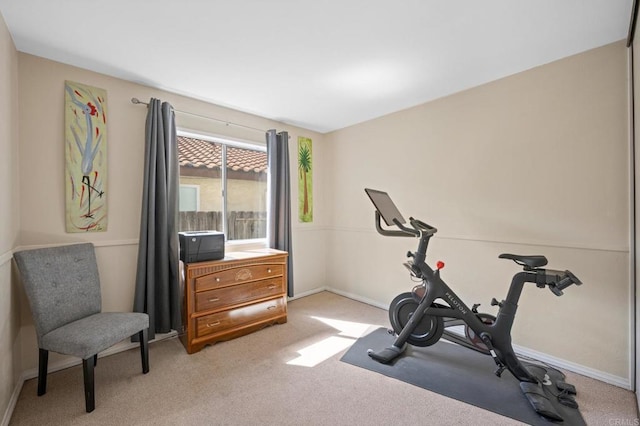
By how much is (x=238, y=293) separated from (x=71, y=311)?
1.28 meters

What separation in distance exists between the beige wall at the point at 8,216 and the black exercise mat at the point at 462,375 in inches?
90.5

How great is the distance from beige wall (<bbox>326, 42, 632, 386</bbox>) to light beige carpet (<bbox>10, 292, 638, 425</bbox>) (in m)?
0.50

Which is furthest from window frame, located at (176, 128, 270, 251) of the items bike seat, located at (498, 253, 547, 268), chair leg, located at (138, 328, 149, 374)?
bike seat, located at (498, 253, 547, 268)

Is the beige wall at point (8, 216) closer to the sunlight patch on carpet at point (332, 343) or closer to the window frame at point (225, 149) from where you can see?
the window frame at point (225, 149)

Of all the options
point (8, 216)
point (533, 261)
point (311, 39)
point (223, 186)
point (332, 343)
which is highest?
point (311, 39)

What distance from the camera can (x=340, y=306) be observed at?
12.1ft

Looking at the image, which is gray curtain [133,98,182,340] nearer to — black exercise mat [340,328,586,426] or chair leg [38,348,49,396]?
chair leg [38,348,49,396]

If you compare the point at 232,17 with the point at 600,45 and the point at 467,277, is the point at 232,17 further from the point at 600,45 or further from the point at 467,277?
the point at 467,277

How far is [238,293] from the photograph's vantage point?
2830 mm

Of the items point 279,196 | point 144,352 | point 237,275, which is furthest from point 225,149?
point 144,352

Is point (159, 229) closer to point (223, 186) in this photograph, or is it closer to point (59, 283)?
point (59, 283)

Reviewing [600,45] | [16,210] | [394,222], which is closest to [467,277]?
[394,222]

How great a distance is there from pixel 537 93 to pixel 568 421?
242cm

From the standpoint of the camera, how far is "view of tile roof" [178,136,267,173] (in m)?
3.12
